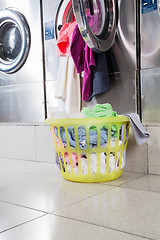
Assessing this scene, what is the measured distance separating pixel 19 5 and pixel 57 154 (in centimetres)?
168

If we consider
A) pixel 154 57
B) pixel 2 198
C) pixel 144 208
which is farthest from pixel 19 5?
pixel 144 208

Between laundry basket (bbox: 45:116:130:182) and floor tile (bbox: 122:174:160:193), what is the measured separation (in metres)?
0.13

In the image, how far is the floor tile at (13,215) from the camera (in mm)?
1067

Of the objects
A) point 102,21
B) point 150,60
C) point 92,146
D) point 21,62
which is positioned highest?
point 102,21

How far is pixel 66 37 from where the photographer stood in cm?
220

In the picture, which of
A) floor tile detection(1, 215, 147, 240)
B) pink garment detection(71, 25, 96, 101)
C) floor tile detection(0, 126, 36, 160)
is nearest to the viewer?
floor tile detection(1, 215, 147, 240)

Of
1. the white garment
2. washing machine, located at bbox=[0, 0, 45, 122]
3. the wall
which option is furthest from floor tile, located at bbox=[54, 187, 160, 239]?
washing machine, located at bbox=[0, 0, 45, 122]

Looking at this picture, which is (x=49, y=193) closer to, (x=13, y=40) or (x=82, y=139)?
(x=82, y=139)

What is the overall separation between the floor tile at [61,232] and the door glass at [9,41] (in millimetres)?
2075

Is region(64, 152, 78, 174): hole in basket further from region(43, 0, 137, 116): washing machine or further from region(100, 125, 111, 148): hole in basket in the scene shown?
region(43, 0, 137, 116): washing machine

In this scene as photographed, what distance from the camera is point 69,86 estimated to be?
220cm

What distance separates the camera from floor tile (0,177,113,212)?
1.29 m

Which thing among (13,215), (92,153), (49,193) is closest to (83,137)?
(92,153)

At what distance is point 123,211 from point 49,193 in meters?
0.45
